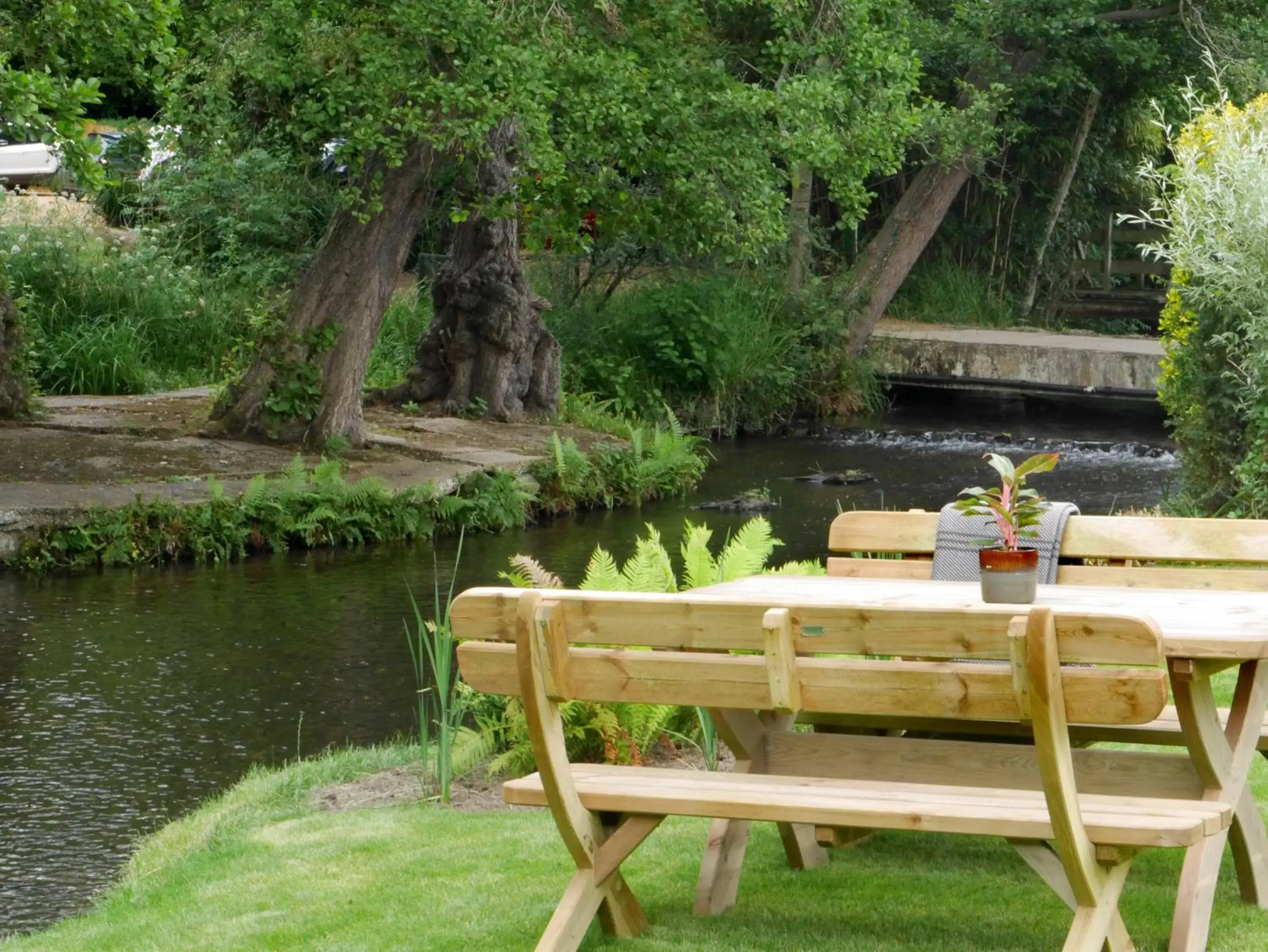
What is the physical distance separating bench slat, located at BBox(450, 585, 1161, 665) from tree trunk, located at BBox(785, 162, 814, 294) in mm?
18237

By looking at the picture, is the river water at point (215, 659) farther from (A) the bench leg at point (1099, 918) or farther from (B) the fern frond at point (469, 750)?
(A) the bench leg at point (1099, 918)

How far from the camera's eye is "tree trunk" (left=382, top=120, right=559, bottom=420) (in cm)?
1722

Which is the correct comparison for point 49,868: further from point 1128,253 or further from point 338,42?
point 1128,253

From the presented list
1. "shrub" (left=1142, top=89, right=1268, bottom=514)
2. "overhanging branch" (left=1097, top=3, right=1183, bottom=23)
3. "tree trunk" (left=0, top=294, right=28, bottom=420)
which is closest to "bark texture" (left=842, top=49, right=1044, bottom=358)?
"overhanging branch" (left=1097, top=3, right=1183, bottom=23)

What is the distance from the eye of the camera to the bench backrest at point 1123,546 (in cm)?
533

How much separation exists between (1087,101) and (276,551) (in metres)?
15.7

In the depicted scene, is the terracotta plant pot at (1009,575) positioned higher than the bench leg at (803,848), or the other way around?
the terracotta plant pot at (1009,575)

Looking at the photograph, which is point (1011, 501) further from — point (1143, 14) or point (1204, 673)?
point (1143, 14)

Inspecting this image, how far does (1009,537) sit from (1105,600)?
0.30 m

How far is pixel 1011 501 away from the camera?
15.5ft

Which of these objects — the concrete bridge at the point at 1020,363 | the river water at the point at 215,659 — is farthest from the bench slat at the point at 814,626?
the concrete bridge at the point at 1020,363

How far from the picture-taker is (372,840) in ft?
18.0

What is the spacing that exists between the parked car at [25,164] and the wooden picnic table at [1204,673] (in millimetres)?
25644

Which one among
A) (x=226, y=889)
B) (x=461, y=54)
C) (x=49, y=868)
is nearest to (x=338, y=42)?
(x=461, y=54)
